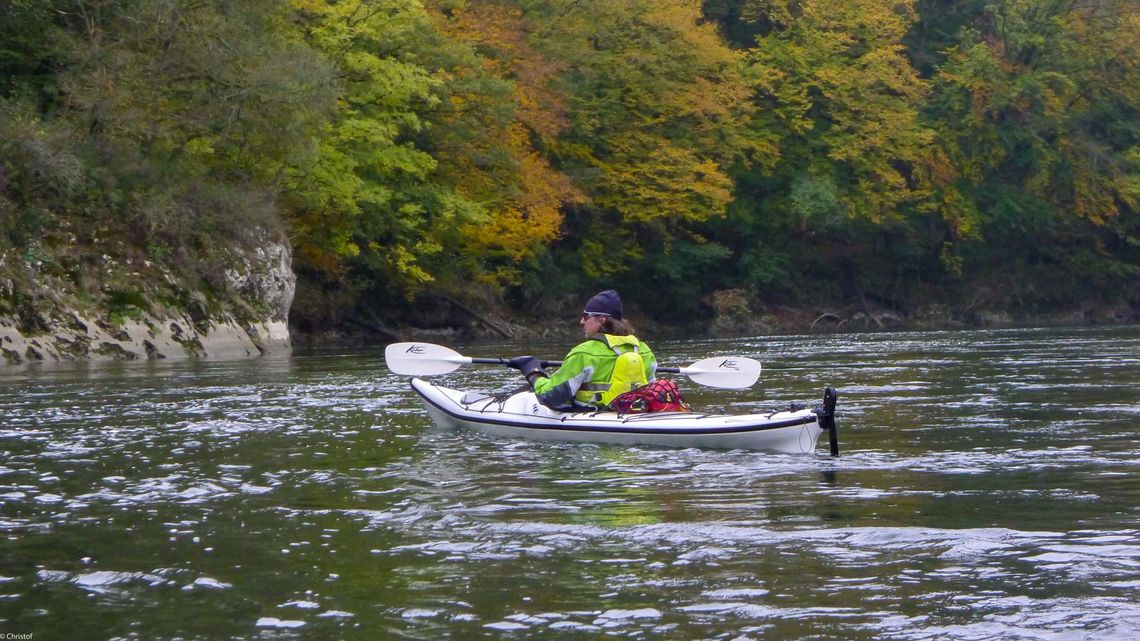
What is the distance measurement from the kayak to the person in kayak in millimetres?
150

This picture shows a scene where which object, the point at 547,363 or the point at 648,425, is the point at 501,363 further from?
the point at 648,425

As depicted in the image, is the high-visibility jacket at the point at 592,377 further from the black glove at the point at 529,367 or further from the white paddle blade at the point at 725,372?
the white paddle blade at the point at 725,372

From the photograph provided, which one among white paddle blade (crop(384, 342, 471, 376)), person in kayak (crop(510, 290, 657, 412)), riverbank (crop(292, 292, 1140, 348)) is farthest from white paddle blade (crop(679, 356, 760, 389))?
riverbank (crop(292, 292, 1140, 348))

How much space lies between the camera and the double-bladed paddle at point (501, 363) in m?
12.6

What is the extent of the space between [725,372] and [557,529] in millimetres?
5852

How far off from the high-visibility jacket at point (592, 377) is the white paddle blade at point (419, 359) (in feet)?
8.80

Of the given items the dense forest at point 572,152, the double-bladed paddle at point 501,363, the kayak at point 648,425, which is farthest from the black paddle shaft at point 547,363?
the dense forest at point 572,152

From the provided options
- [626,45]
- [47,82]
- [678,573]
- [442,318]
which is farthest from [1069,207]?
[678,573]

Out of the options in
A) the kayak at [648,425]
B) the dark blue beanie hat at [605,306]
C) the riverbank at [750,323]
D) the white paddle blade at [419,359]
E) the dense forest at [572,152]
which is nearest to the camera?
the kayak at [648,425]

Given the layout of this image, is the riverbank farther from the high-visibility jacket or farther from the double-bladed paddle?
the high-visibility jacket

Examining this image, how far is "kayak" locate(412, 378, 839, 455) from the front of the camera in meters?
9.98

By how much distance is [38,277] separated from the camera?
71.8 feet

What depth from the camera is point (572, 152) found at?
36188 millimetres

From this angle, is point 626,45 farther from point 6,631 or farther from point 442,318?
point 6,631
